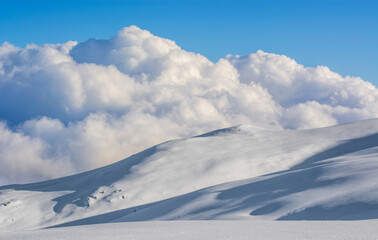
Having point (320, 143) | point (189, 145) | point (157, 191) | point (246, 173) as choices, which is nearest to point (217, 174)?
point (246, 173)

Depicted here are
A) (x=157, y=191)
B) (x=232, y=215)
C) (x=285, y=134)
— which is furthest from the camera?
(x=285, y=134)

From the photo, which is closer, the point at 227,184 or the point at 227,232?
the point at 227,232

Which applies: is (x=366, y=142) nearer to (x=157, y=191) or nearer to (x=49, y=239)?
(x=157, y=191)

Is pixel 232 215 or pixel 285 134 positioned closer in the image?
pixel 232 215

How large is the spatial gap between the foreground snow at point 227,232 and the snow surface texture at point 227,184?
8632mm

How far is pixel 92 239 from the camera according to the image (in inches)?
424

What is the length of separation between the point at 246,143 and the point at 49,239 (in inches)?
2297

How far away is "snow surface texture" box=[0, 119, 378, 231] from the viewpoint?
23844mm

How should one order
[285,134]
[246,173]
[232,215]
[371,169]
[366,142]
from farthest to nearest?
[285,134], [366,142], [246,173], [371,169], [232,215]

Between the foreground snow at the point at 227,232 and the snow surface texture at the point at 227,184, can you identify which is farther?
the snow surface texture at the point at 227,184

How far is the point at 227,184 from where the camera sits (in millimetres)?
35625

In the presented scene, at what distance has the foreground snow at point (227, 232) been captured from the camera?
34.4 feet

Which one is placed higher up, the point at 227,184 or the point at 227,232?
the point at 227,184

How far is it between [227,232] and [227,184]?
80.6 feet
